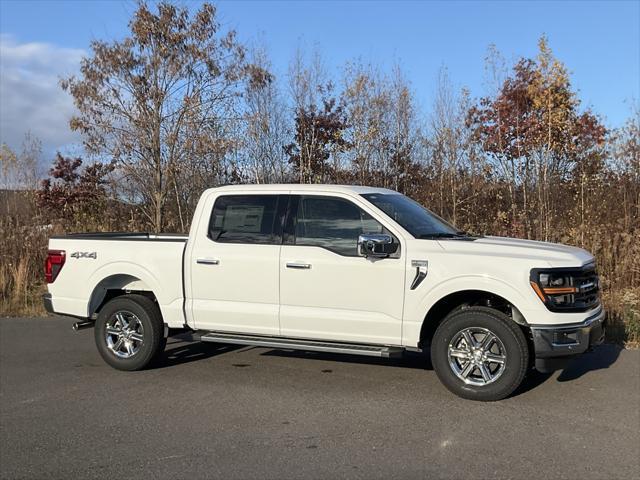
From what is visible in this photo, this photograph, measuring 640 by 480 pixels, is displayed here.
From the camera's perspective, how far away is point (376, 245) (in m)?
5.64

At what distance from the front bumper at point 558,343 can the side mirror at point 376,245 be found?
57.2 inches

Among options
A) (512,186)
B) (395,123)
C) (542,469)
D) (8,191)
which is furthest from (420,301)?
(8,191)

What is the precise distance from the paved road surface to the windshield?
5.01 feet

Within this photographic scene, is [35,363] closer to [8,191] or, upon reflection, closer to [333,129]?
[333,129]

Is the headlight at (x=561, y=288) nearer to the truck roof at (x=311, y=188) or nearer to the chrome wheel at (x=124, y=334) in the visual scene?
the truck roof at (x=311, y=188)

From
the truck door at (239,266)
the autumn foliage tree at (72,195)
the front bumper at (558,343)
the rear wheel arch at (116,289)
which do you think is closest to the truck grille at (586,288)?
the front bumper at (558,343)

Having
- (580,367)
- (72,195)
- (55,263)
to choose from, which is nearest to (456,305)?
(580,367)

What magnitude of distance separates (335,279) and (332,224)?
1.93 feet

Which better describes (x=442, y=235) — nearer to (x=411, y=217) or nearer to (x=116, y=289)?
(x=411, y=217)

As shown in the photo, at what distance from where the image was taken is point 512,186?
13.5 meters

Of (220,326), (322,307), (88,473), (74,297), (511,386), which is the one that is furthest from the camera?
(74,297)

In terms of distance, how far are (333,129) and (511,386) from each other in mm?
9881

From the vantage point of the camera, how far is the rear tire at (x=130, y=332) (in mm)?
6688

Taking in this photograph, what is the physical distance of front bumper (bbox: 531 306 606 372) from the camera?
5289mm
